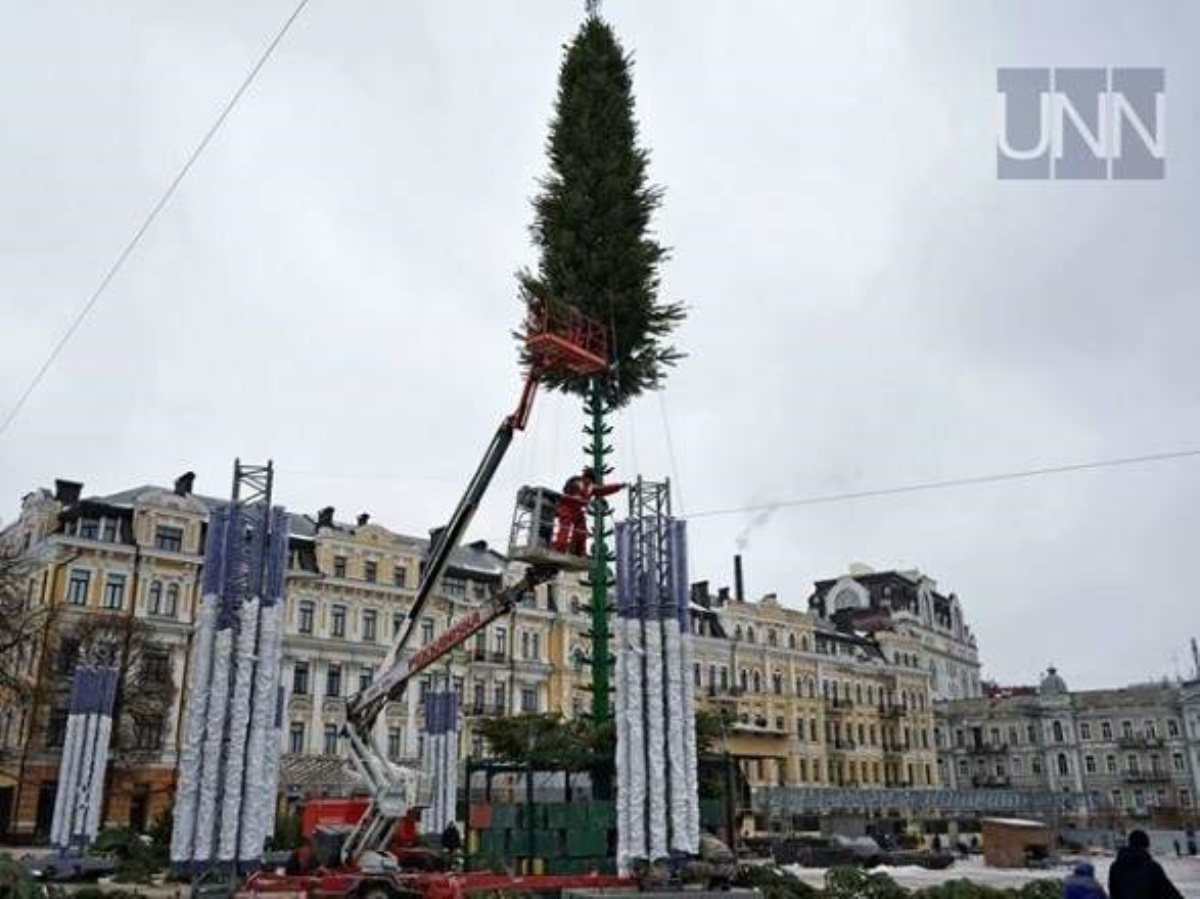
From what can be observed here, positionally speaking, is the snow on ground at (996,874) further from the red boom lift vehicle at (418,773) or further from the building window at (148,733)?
the building window at (148,733)

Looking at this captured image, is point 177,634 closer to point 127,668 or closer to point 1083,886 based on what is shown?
point 127,668

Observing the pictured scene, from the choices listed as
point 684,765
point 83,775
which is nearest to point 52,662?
point 83,775

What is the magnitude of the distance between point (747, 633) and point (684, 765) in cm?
6314

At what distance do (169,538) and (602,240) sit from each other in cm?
3366

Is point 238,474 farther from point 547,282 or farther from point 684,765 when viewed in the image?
point 547,282

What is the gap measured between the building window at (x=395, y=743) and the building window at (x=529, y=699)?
8394 millimetres

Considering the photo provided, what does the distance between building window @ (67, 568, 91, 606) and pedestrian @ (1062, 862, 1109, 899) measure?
1930 inches

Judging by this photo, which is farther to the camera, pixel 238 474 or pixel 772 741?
pixel 772 741

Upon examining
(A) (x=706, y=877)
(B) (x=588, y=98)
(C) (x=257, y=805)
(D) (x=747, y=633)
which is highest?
(B) (x=588, y=98)

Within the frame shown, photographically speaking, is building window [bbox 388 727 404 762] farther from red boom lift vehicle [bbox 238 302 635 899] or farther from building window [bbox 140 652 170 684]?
red boom lift vehicle [bbox 238 302 635 899]

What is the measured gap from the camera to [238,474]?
1873 centimetres

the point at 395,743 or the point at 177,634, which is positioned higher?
the point at 177,634

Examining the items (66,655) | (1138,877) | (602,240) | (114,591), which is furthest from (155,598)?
(1138,877)

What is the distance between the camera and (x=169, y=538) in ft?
178
